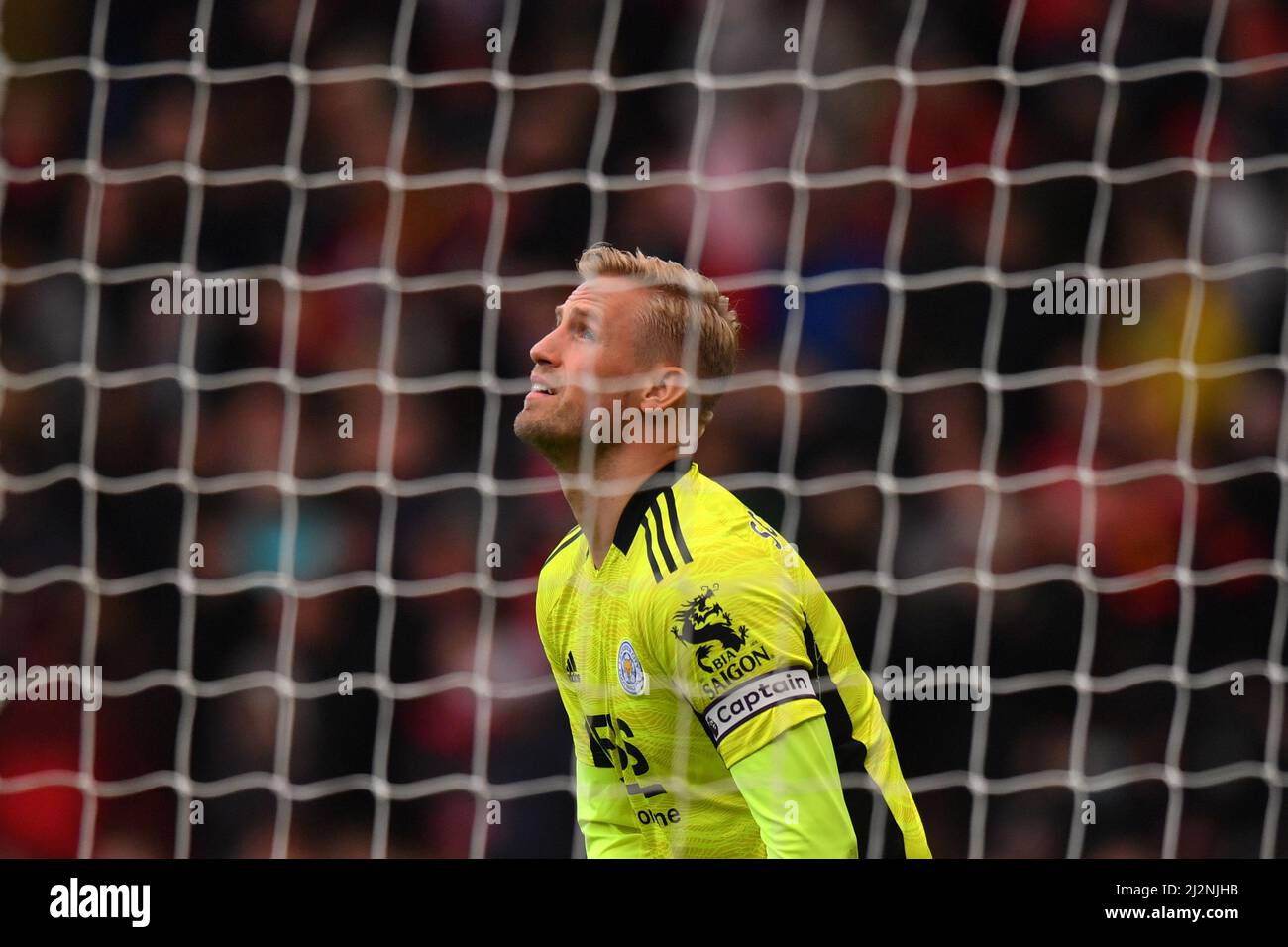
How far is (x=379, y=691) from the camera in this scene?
9.99ft

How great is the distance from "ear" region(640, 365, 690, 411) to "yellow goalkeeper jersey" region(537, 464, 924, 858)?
0.35 ft

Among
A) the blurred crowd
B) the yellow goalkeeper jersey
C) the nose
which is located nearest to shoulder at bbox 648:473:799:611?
the yellow goalkeeper jersey

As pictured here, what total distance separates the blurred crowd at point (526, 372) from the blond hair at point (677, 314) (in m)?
0.77

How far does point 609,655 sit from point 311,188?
5.10 feet

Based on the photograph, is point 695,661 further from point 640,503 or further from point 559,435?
point 559,435

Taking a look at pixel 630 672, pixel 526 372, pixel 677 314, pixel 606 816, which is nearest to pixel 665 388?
pixel 677 314

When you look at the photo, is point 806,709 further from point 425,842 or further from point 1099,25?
point 1099,25

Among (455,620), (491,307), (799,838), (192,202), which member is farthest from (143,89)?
(799,838)

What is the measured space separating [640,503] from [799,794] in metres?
0.47

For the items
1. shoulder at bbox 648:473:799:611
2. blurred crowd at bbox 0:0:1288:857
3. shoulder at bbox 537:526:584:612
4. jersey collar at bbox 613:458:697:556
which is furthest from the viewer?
blurred crowd at bbox 0:0:1288:857

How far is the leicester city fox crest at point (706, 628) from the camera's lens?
1.92 metres

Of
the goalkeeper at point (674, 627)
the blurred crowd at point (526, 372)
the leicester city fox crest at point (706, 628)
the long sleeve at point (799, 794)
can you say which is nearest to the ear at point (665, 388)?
the goalkeeper at point (674, 627)

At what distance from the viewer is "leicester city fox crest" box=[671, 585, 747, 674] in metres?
1.92

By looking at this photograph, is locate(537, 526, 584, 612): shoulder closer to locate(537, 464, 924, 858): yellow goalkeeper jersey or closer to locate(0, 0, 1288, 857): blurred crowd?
locate(537, 464, 924, 858): yellow goalkeeper jersey
